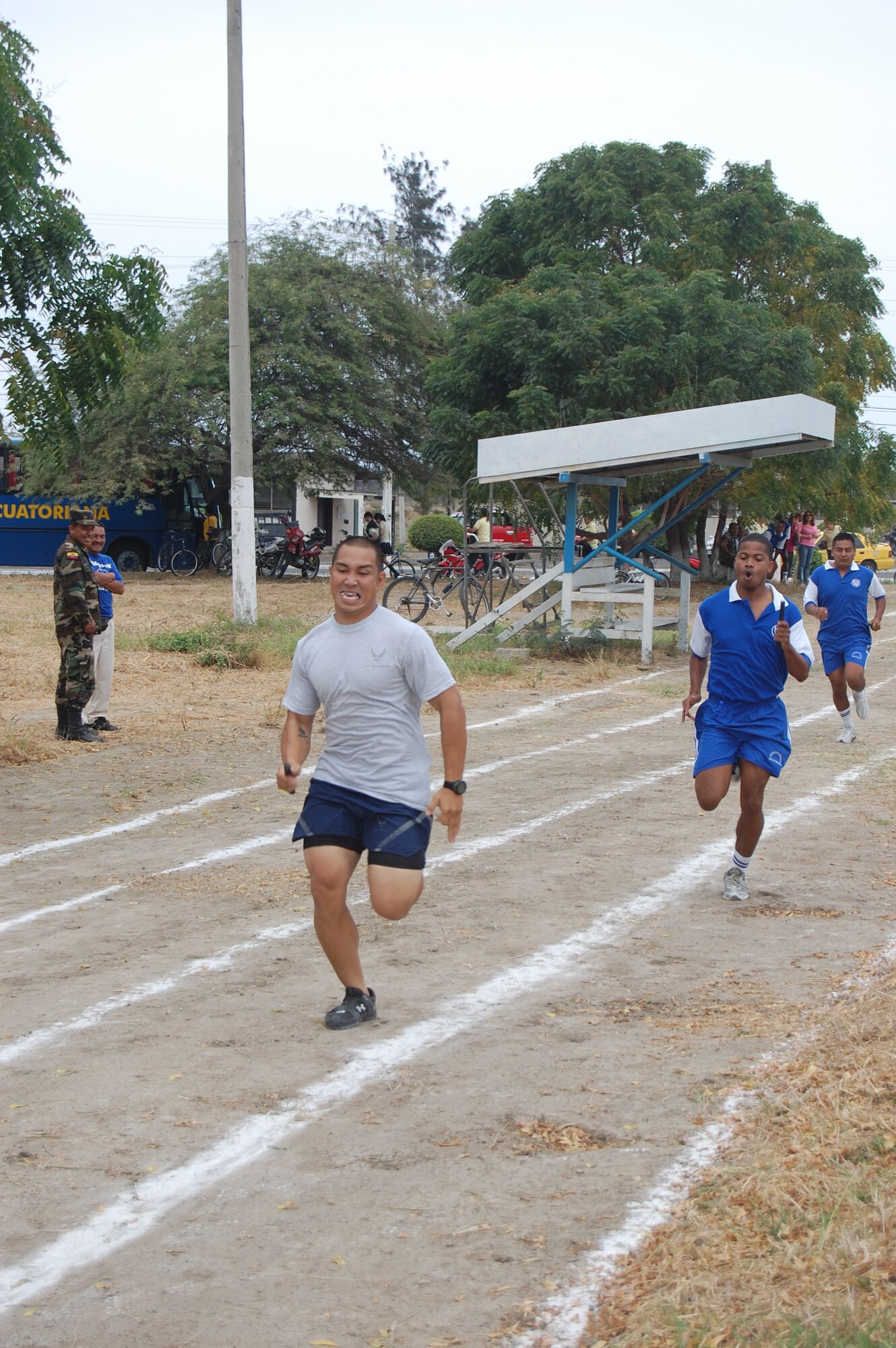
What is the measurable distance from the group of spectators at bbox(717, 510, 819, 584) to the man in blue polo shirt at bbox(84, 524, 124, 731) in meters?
23.2

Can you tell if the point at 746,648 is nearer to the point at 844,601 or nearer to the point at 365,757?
the point at 365,757

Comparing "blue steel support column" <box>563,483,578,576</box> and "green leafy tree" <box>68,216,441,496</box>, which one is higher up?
"green leafy tree" <box>68,216,441,496</box>

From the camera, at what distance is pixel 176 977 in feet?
18.7

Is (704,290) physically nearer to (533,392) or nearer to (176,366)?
(533,392)

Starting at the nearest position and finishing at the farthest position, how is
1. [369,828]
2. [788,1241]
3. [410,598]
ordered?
1. [788,1241]
2. [369,828]
3. [410,598]

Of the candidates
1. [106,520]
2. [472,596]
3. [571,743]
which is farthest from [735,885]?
[106,520]

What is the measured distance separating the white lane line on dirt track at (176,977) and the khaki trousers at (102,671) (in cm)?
472

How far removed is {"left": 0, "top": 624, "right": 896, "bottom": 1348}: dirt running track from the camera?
11.1 ft

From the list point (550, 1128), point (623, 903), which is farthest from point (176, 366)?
point (550, 1128)

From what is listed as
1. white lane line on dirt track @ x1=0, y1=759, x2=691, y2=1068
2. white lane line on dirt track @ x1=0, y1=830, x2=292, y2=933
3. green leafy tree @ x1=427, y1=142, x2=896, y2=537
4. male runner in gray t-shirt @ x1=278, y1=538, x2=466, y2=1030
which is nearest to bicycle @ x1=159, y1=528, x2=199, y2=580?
green leafy tree @ x1=427, y1=142, x2=896, y2=537

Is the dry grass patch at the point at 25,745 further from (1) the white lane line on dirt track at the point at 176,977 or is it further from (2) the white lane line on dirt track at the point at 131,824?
(1) the white lane line on dirt track at the point at 176,977

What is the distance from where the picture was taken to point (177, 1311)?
324cm

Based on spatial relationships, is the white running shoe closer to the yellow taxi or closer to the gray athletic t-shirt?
the gray athletic t-shirt

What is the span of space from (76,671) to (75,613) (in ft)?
1.52
